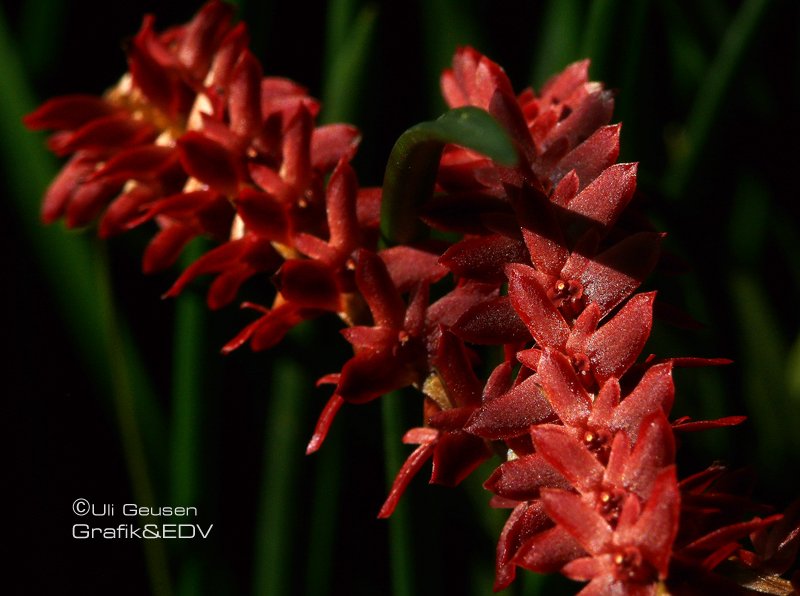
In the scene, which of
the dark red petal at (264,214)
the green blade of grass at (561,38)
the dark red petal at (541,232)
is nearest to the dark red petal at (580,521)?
the dark red petal at (541,232)

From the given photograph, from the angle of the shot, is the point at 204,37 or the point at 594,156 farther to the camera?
the point at 204,37

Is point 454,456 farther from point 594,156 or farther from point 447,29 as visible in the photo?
point 447,29

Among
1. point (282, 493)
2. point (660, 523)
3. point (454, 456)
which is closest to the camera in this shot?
point (660, 523)

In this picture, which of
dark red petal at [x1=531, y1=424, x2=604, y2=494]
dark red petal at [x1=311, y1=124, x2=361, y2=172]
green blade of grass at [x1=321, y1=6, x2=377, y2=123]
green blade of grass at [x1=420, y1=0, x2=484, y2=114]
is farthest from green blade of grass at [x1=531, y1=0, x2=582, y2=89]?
dark red petal at [x1=531, y1=424, x2=604, y2=494]

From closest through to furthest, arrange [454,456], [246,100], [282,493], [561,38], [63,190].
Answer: [454,456] < [246,100] < [63,190] < [282,493] < [561,38]

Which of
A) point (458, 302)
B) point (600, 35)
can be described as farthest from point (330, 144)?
point (600, 35)

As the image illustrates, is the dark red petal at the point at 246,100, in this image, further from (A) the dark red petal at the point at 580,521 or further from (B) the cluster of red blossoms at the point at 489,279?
(A) the dark red petal at the point at 580,521

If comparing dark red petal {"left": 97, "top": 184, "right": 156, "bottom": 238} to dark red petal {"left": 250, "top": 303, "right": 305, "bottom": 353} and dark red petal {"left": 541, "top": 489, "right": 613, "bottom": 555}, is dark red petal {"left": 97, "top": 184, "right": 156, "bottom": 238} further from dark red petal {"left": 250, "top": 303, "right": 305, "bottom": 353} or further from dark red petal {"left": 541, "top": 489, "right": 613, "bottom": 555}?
dark red petal {"left": 541, "top": 489, "right": 613, "bottom": 555}
